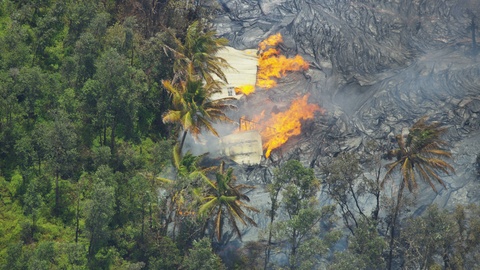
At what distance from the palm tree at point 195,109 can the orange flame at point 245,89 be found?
5.98m

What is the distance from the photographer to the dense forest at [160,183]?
54.7 meters

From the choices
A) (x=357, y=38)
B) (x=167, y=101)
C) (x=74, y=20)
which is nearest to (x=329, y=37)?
(x=357, y=38)

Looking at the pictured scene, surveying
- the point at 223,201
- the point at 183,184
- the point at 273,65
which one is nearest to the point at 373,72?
the point at 273,65

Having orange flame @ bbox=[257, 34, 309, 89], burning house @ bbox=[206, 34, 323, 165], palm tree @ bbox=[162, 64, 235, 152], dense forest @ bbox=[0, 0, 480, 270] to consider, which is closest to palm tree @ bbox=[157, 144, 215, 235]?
dense forest @ bbox=[0, 0, 480, 270]

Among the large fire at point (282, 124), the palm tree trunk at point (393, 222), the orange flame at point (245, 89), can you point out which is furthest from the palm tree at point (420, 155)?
the orange flame at point (245, 89)

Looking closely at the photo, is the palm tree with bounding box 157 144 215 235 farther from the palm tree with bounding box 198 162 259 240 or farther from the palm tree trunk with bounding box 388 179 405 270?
the palm tree trunk with bounding box 388 179 405 270

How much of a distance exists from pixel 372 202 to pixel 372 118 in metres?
7.31

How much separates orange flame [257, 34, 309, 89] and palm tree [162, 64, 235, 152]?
7.44 m

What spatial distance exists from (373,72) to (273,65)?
7397 mm

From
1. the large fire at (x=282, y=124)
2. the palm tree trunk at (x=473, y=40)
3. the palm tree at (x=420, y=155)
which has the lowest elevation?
the palm tree at (x=420, y=155)

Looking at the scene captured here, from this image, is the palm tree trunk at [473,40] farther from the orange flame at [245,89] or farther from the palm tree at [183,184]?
the palm tree at [183,184]

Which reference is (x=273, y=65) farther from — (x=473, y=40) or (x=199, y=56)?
(x=473, y=40)

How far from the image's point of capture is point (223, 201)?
55.4 m

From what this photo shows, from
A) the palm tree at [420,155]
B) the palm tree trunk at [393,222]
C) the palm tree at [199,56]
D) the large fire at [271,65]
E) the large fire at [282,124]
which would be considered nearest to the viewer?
the palm tree at [420,155]
